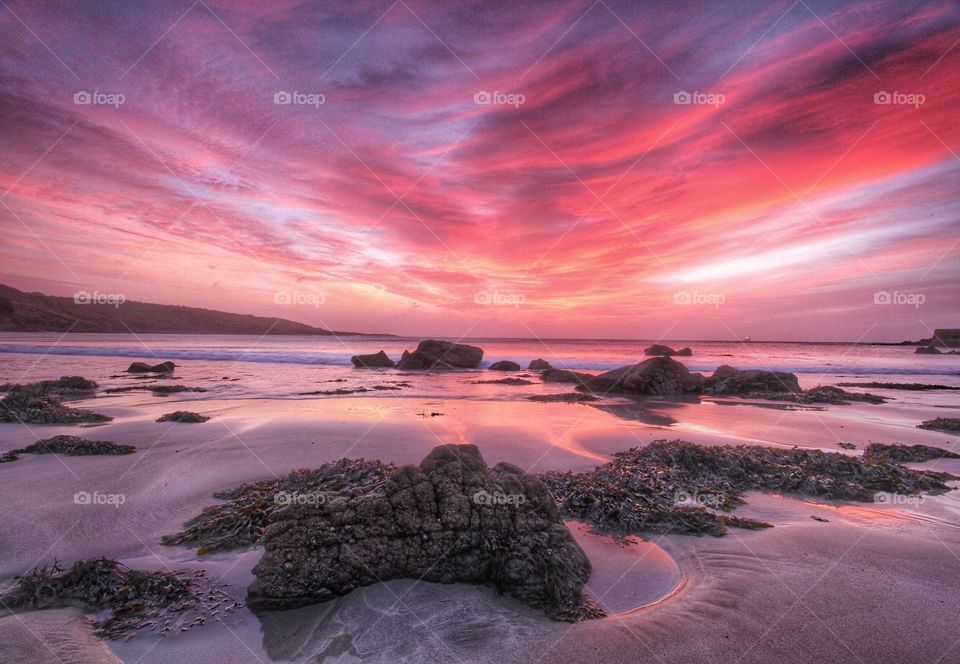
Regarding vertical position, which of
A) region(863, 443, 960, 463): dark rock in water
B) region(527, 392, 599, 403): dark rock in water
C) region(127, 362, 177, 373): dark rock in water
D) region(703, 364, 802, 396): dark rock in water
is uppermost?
region(703, 364, 802, 396): dark rock in water

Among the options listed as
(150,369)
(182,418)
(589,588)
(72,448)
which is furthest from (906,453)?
(150,369)

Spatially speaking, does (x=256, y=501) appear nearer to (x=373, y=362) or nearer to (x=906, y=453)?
(x=906, y=453)

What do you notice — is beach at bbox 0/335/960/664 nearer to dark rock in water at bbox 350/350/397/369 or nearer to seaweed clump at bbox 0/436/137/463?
seaweed clump at bbox 0/436/137/463

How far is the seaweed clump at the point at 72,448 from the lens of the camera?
27.7ft

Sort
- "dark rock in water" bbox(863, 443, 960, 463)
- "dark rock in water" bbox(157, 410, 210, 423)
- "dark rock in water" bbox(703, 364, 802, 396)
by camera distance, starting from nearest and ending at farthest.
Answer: "dark rock in water" bbox(863, 443, 960, 463), "dark rock in water" bbox(157, 410, 210, 423), "dark rock in water" bbox(703, 364, 802, 396)

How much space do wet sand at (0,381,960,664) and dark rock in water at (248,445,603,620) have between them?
14cm

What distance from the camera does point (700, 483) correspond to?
7.17 meters

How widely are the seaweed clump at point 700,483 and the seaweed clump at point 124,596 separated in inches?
169

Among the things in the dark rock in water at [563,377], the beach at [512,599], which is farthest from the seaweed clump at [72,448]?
the dark rock in water at [563,377]

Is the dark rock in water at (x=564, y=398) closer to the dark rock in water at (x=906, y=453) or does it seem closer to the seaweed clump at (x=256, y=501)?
the dark rock in water at (x=906, y=453)

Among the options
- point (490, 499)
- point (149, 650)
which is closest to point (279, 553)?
point (149, 650)

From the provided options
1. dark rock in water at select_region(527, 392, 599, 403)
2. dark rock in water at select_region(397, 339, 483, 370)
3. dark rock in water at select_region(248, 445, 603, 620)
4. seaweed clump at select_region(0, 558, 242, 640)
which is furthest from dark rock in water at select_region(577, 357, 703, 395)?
seaweed clump at select_region(0, 558, 242, 640)

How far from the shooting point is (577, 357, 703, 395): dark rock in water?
829 inches

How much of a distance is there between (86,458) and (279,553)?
7.10m
